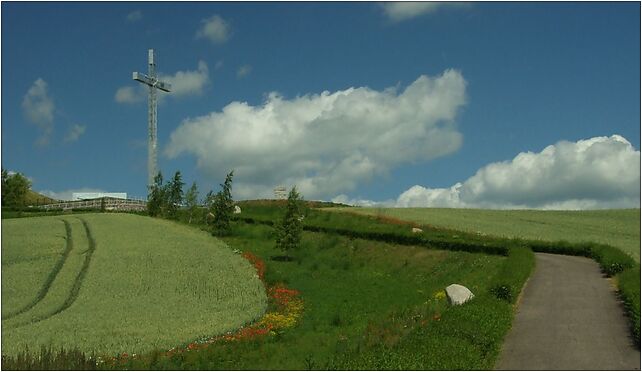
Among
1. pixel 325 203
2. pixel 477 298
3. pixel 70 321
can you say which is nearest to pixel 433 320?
pixel 477 298

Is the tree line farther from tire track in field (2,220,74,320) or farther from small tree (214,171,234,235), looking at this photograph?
tire track in field (2,220,74,320)

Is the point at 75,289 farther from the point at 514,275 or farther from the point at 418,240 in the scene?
the point at 418,240

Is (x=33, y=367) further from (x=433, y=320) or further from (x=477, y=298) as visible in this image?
(x=477, y=298)

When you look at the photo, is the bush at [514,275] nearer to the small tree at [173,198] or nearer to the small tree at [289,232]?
the small tree at [289,232]

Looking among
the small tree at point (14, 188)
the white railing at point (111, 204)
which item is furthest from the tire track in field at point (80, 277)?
the small tree at point (14, 188)

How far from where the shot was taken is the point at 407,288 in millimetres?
49719

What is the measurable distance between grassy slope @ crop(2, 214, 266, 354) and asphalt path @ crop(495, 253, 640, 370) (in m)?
15.0

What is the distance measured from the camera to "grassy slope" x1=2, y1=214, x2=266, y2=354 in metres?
33.5

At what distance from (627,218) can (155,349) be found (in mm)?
78648

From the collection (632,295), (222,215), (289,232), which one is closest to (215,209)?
(222,215)

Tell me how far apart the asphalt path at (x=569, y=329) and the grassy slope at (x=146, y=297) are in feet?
49.2

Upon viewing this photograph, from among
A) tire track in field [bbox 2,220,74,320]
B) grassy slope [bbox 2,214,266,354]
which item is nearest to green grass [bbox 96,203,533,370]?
grassy slope [bbox 2,214,266,354]

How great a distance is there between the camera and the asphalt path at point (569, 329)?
25641 millimetres

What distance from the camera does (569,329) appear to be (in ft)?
98.2
